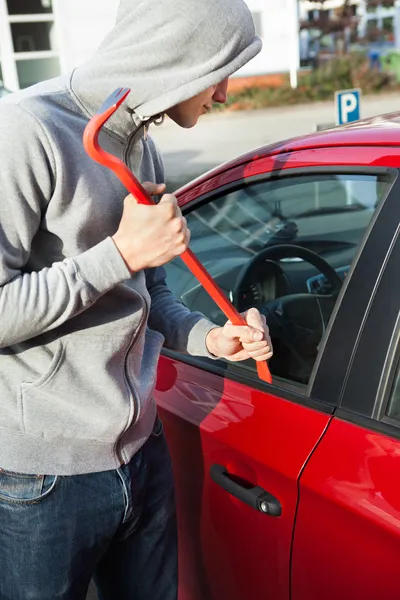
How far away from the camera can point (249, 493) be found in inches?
65.5

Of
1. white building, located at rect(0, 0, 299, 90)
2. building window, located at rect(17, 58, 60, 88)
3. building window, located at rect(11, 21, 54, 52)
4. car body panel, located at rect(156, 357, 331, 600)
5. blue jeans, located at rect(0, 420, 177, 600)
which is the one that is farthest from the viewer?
building window, located at rect(17, 58, 60, 88)

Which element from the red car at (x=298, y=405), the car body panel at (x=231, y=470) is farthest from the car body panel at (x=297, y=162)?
the car body panel at (x=231, y=470)

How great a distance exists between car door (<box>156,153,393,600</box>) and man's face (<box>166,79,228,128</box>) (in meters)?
0.41

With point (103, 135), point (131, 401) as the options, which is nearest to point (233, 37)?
point (103, 135)

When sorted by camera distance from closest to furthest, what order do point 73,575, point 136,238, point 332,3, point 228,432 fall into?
point 136,238 → point 73,575 → point 228,432 → point 332,3

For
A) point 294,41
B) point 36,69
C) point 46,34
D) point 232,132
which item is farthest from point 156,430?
point 294,41

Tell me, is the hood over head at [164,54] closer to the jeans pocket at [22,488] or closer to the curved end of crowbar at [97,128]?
the curved end of crowbar at [97,128]

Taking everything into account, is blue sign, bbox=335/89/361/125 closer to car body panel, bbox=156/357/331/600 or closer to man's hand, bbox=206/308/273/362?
car body panel, bbox=156/357/331/600

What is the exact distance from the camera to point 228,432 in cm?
176

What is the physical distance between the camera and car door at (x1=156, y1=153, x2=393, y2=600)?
162cm

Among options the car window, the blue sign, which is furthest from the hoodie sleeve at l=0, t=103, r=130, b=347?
the blue sign

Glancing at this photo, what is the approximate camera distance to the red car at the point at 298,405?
1.48m

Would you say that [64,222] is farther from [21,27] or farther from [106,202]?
[21,27]

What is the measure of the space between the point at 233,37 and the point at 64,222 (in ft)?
1.41
